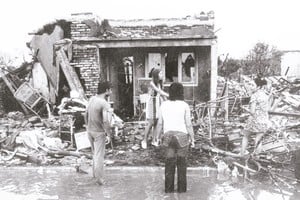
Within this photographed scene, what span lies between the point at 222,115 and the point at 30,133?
7.44 metres

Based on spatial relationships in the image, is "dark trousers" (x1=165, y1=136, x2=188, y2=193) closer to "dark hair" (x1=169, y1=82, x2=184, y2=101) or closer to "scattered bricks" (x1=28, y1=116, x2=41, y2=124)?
"dark hair" (x1=169, y1=82, x2=184, y2=101)

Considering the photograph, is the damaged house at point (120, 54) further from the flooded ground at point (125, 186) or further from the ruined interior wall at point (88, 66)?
the flooded ground at point (125, 186)

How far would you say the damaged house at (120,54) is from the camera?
16131 millimetres

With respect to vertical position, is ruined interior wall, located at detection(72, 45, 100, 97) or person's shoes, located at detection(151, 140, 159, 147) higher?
ruined interior wall, located at detection(72, 45, 100, 97)

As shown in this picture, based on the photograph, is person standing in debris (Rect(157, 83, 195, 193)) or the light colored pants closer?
person standing in debris (Rect(157, 83, 195, 193))

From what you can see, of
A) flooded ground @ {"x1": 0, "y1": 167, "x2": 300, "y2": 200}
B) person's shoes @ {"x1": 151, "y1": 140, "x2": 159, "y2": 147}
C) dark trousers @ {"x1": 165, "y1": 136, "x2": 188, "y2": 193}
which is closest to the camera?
dark trousers @ {"x1": 165, "y1": 136, "x2": 188, "y2": 193}

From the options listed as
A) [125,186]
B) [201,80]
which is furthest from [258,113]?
[201,80]

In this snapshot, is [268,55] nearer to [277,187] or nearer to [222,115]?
[222,115]

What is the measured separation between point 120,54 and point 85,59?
81.1 inches

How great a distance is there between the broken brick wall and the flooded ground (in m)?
7.37

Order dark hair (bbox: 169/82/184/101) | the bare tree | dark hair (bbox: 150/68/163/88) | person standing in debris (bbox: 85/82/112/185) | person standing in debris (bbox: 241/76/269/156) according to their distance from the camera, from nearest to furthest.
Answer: dark hair (bbox: 169/82/184/101)
person standing in debris (bbox: 85/82/112/185)
person standing in debris (bbox: 241/76/269/156)
dark hair (bbox: 150/68/163/88)
the bare tree

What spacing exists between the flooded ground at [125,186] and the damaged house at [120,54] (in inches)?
268

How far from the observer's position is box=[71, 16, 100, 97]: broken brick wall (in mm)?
16438

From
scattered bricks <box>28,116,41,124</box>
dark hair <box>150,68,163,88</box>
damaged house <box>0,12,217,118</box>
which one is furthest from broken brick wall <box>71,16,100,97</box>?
dark hair <box>150,68,163,88</box>
